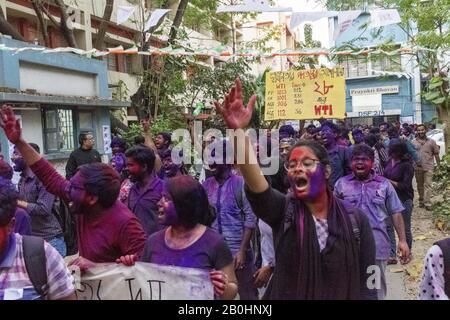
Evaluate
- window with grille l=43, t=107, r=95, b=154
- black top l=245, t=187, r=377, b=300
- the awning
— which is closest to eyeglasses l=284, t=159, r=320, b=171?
black top l=245, t=187, r=377, b=300

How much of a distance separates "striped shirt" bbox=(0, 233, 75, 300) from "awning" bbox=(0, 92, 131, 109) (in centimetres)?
753

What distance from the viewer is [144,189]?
4.52 meters

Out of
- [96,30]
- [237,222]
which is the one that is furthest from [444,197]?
[96,30]

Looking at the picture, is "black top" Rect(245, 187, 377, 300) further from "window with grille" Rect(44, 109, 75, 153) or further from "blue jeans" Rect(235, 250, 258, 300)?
"window with grille" Rect(44, 109, 75, 153)

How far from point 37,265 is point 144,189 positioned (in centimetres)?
219

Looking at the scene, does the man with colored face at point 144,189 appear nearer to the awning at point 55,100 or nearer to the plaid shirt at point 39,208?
the plaid shirt at point 39,208

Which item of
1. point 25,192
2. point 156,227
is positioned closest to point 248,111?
point 156,227

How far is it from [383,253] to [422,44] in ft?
28.6

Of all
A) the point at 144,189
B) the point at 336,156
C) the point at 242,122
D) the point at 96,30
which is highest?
the point at 96,30

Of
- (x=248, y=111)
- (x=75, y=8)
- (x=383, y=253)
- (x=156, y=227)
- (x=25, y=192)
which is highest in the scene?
(x=75, y=8)

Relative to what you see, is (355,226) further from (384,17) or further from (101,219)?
(384,17)

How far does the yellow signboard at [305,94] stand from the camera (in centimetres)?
783

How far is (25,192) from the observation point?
15.4 feet
